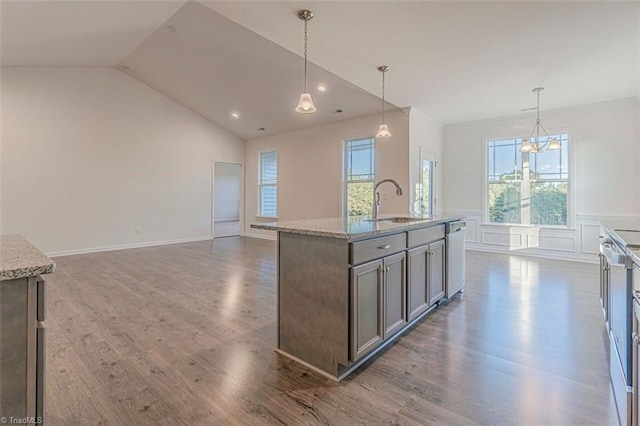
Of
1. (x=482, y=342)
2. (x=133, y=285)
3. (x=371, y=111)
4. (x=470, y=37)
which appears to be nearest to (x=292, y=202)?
(x=371, y=111)

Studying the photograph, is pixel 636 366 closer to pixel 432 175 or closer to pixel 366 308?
pixel 366 308

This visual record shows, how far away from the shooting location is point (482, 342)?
248 cm

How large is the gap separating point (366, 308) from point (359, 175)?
4.89m

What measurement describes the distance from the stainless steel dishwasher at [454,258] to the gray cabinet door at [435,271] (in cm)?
12

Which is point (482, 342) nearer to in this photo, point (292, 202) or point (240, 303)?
point (240, 303)

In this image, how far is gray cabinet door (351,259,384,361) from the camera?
1953 mm

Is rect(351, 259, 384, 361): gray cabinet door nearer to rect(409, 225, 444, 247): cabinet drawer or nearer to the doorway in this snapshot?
rect(409, 225, 444, 247): cabinet drawer

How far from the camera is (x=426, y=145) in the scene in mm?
6441

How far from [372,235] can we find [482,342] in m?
1.33

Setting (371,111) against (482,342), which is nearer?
(482,342)

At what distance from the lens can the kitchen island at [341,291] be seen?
195 cm

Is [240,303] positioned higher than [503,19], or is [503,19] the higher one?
[503,19]

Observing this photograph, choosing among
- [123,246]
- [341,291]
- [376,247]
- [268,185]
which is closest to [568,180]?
[376,247]

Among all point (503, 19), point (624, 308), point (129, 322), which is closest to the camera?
point (624, 308)
